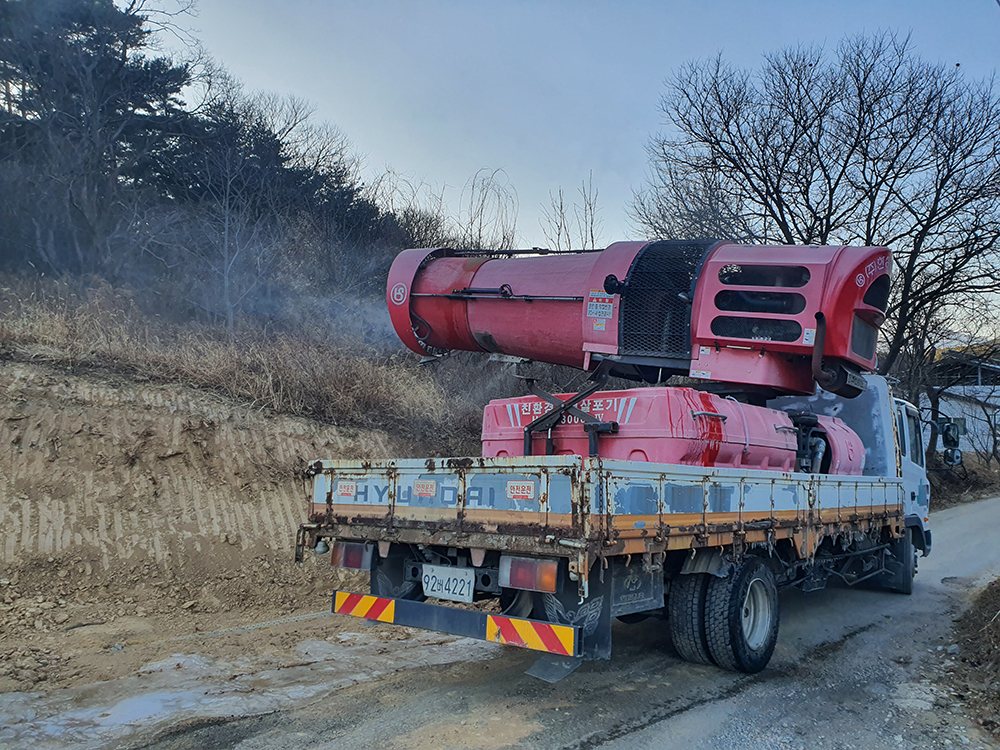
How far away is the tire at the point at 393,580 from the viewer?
16.7 feet

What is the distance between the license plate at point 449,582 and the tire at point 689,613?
1597 millimetres

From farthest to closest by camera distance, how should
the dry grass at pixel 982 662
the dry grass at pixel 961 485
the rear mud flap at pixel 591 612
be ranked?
the dry grass at pixel 961 485, the dry grass at pixel 982 662, the rear mud flap at pixel 591 612

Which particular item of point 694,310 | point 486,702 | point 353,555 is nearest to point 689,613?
point 486,702

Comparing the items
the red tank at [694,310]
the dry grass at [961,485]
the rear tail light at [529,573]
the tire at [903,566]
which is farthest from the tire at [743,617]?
the dry grass at [961,485]

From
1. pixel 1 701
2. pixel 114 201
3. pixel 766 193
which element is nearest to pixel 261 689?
pixel 1 701

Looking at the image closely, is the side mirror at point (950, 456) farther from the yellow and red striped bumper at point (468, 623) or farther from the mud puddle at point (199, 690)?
the yellow and red striped bumper at point (468, 623)

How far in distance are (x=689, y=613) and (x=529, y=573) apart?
171cm

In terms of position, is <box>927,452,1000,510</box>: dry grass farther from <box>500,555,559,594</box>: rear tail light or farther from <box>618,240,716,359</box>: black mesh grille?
<box>500,555,559,594</box>: rear tail light

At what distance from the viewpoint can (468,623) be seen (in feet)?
14.4

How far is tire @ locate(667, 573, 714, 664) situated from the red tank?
1.56m

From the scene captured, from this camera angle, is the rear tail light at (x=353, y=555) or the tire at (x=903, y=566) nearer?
the rear tail light at (x=353, y=555)

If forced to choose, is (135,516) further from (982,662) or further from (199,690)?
(982,662)

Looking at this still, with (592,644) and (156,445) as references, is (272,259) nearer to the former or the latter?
(156,445)

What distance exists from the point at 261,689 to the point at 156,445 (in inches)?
183
